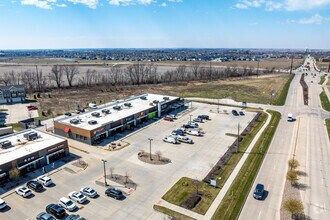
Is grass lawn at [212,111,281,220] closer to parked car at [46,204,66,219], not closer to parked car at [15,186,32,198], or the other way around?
parked car at [46,204,66,219]

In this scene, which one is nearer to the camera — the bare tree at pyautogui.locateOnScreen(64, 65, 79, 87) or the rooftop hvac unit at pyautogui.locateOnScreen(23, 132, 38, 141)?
the rooftop hvac unit at pyautogui.locateOnScreen(23, 132, 38, 141)

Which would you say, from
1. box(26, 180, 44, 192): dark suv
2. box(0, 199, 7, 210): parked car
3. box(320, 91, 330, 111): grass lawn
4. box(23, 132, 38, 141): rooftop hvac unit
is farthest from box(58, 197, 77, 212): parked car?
box(320, 91, 330, 111): grass lawn

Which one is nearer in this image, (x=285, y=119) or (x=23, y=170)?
(x=23, y=170)

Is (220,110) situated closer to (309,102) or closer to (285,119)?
(285,119)

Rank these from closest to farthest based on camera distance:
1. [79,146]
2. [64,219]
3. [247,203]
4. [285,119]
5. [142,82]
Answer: [64,219], [247,203], [79,146], [285,119], [142,82]

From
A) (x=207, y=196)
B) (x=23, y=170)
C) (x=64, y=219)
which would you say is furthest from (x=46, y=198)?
(x=207, y=196)

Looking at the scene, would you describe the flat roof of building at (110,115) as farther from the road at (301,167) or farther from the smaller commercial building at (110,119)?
the road at (301,167)
